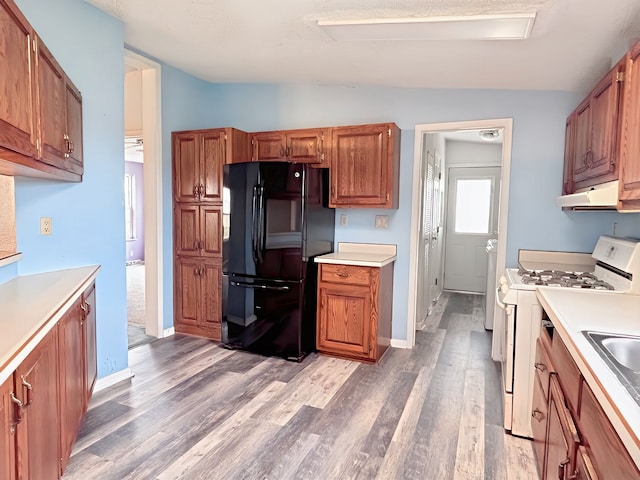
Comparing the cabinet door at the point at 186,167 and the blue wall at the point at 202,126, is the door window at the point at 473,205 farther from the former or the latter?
the cabinet door at the point at 186,167

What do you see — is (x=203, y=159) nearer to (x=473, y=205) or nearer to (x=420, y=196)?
(x=420, y=196)

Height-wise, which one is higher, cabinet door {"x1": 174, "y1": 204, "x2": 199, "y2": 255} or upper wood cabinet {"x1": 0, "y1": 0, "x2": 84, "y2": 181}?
upper wood cabinet {"x1": 0, "y1": 0, "x2": 84, "y2": 181}

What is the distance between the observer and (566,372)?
4.60 feet

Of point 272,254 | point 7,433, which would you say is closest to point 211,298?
point 272,254

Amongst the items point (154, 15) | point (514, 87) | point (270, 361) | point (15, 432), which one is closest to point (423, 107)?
point (514, 87)

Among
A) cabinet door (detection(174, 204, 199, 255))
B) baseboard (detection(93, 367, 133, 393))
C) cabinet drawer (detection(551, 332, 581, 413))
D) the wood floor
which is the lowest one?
the wood floor

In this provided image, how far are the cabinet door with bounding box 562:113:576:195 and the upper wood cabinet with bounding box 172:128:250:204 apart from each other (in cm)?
275

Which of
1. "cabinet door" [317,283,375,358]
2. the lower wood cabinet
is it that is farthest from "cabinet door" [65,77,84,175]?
"cabinet door" [317,283,375,358]

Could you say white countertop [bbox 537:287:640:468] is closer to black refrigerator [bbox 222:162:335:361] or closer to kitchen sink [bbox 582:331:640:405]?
kitchen sink [bbox 582:331:640:405]

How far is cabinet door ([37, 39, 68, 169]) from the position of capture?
1.77 m

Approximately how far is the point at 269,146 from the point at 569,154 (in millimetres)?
2536

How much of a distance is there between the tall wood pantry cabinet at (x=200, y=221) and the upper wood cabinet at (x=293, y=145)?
15 cm

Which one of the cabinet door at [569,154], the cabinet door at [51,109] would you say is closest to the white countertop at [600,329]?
the cabinet door at [569,154]

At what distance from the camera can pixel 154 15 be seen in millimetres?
2600
